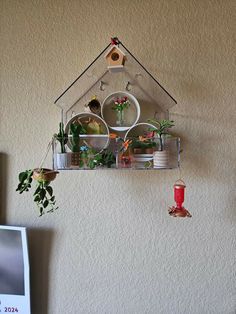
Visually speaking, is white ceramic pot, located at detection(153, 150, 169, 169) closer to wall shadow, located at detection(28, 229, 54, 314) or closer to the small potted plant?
the small potted plant

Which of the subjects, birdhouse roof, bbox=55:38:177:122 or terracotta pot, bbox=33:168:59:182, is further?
birdhouse roof, bbox=55:38:177:122

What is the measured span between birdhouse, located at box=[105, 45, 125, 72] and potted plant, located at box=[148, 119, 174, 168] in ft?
0.75

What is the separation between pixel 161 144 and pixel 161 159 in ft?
0.22

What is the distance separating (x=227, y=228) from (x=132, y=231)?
379 millimetres

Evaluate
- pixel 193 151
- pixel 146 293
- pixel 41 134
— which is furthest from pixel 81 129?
pixel 146 293

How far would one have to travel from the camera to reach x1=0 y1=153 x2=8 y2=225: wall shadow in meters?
1.06

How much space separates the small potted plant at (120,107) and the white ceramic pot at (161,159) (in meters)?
0.20

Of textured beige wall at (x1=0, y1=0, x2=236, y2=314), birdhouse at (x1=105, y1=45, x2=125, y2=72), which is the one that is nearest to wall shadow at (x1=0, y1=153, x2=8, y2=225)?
textured beige wall at (x1=0, y1=0, x2=236, y2=314)

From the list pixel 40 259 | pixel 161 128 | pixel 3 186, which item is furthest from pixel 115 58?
pixel 40 259

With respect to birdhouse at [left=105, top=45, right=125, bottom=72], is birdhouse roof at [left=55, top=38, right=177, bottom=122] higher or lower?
lower

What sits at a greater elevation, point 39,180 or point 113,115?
point 113,115

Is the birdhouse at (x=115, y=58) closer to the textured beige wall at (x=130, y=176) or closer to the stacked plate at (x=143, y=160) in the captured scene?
the textured beige wall at (x=130, y=176)

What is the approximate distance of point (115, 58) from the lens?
919mm

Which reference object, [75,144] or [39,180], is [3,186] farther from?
[75,144]
